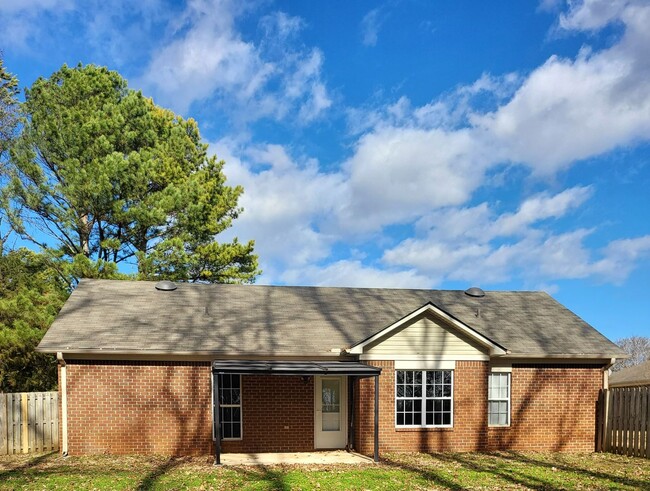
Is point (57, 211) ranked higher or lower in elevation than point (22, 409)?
higher

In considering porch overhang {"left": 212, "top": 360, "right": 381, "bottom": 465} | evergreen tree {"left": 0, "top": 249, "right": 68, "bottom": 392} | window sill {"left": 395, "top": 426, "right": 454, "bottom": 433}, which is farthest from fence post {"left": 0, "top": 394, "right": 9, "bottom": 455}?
window sill {"left": 395, "top": 426, "right": 454, "bottom": 433}

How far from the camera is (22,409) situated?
15.7 metres

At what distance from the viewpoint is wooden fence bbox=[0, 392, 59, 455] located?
50.9 ft

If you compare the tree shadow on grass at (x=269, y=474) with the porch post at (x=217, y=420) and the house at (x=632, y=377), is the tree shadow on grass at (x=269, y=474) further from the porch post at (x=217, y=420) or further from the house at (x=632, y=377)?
the house at (x=632, y=377)

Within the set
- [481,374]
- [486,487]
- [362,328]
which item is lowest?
[486,487]

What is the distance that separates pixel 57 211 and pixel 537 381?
19.8 metres

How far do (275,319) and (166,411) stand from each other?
13.7 feet

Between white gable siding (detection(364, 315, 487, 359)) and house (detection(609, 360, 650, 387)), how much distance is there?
45.3 ft

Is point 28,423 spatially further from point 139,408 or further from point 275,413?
point 275,413

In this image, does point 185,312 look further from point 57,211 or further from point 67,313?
point 57,211

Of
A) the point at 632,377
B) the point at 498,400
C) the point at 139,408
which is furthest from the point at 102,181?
the point at 632,377

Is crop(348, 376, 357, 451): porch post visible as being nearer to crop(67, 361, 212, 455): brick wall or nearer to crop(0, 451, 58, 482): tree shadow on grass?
crop(67, 361, 212, 455): brick wall

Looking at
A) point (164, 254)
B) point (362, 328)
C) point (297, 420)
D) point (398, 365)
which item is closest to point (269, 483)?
point (297, 420)

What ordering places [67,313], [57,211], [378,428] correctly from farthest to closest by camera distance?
[57,211], [67,313], [378,428]
